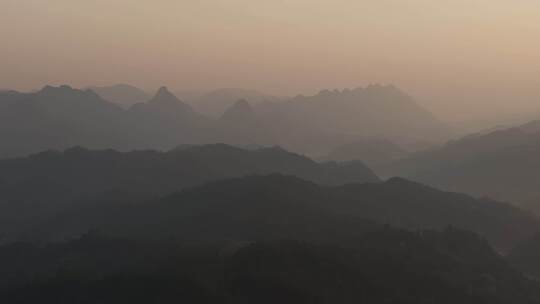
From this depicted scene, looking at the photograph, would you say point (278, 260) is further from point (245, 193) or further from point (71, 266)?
point (245, 193)

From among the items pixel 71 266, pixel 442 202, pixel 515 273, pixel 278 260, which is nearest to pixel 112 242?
pixel 71 266

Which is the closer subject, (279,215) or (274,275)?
(274,275)

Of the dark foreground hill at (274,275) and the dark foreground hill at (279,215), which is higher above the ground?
the dark foreground hill at (274,275)

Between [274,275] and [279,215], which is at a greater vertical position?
[274,275]

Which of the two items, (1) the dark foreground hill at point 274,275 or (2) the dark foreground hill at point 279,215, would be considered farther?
(2) the dark foreground hill at point 279,215
